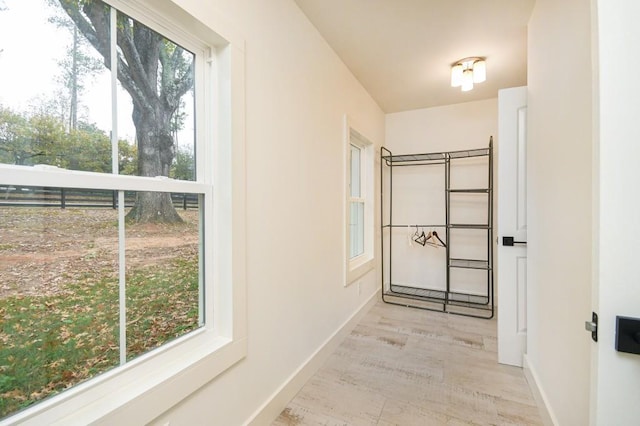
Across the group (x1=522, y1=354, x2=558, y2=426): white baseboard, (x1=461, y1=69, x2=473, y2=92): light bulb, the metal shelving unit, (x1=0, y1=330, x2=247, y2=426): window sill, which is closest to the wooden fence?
(x1=0, y1=330, x2=247, y2=426): window sill

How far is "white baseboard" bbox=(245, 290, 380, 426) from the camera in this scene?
1.55 meters

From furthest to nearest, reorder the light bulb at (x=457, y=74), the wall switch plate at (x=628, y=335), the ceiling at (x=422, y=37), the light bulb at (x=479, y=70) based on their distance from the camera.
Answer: the light bulb at (x=457, y=74) < the light bulb at (x=479, y=70) < the ceiling at (x=422, y=37) < the wall switch plate at (x=628, y=335)

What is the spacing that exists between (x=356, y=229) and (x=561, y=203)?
215 centimetres

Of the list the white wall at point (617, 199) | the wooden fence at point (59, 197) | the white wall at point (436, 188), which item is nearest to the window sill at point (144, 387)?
the wooden fence at point (59, 197)

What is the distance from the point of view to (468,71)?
2.67 m

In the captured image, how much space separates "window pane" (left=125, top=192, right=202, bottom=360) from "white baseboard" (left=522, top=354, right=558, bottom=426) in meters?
1.86

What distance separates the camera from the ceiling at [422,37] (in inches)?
75.7

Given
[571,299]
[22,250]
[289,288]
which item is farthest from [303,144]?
[571,299]

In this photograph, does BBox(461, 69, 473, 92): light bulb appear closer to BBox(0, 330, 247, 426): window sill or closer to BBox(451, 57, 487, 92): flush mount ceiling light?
BBox(451, 57, 487, 92): flush mount ceiling light

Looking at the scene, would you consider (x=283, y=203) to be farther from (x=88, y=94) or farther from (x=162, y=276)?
(x=88, y=94)

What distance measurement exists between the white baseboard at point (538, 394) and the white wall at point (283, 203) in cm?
141

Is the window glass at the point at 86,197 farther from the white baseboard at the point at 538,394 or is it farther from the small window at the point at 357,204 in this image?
the small window at the point at 357,204

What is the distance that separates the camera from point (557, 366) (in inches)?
55.4

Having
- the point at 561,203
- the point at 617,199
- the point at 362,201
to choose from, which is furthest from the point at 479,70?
the point at 617,199
